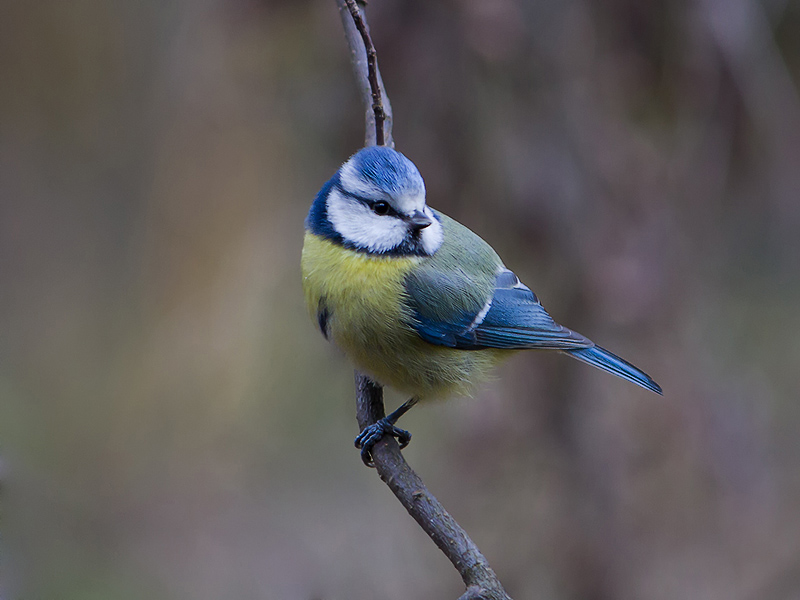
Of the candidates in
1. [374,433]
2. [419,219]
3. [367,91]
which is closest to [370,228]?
[419,219]

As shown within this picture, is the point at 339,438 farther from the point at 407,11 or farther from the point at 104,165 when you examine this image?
the point at 407,11

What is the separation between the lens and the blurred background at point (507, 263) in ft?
9.00

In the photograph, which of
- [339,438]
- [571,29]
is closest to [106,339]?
[339,438]

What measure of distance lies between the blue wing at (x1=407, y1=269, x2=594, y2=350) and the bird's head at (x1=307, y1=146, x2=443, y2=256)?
123 mm

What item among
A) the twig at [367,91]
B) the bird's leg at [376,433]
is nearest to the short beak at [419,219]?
the twig at [367,91]

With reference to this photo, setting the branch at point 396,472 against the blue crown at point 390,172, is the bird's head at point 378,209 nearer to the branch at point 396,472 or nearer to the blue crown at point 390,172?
the blue crown at point 390,172

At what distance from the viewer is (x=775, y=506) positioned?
3381 millimetres

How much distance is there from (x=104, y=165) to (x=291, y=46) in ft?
7.34

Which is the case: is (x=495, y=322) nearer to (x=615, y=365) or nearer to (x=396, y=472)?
(x=615, y=365)

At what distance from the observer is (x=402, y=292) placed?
2061mm

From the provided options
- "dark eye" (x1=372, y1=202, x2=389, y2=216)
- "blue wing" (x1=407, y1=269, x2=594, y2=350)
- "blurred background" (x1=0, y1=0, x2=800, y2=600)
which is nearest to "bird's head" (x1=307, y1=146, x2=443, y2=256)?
"dark eye" (x1=372, y1=202, x2=389, y2=216)

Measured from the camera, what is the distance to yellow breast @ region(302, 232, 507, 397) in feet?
6.67

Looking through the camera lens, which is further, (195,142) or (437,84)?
(195,142)

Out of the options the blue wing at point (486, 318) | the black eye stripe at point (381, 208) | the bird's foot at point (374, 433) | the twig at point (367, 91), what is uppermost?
the twig at point (367, 91)
